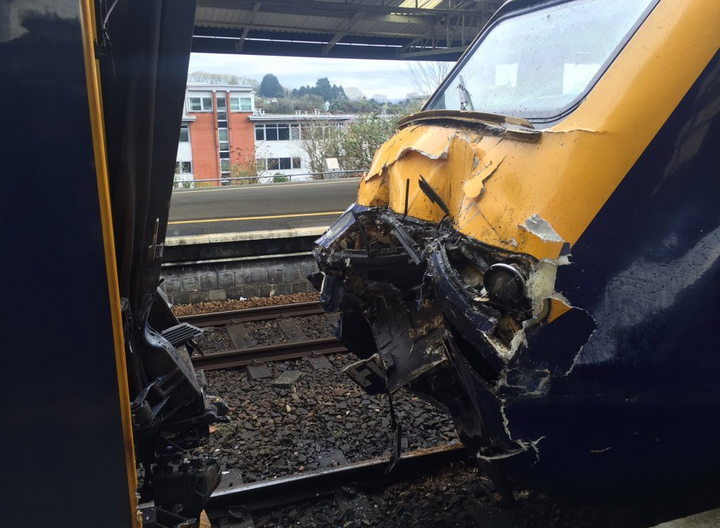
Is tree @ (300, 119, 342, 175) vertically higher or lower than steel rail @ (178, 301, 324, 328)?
higher

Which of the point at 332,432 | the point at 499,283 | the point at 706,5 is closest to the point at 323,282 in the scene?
the point at 332,432

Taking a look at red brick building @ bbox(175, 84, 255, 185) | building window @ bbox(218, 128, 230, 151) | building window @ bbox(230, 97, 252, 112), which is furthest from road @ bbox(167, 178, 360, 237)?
building window @ bbox(230, 97, 252, 112)

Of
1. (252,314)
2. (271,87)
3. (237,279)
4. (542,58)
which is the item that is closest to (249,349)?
(252,314)

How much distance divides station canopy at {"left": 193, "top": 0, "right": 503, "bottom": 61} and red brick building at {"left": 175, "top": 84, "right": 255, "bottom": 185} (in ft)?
84.7


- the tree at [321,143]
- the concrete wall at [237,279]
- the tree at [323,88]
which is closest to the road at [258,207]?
the concrete wall at [237,279]

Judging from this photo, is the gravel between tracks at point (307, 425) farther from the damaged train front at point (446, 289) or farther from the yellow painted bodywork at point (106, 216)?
the yellow painted bodywork at point (106, 216)

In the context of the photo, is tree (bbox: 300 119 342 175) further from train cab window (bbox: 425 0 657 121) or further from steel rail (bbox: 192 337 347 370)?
train cab window (bbox: 425 0 657 121)

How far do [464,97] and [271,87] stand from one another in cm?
8856

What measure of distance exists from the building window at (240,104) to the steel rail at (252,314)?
36.5 meters

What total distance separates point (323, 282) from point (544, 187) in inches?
79.1

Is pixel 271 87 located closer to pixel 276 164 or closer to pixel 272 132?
pixel 272 132

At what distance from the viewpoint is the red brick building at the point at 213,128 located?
39812mm

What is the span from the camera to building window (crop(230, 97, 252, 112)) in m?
41.1

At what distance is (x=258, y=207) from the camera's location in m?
13.1
